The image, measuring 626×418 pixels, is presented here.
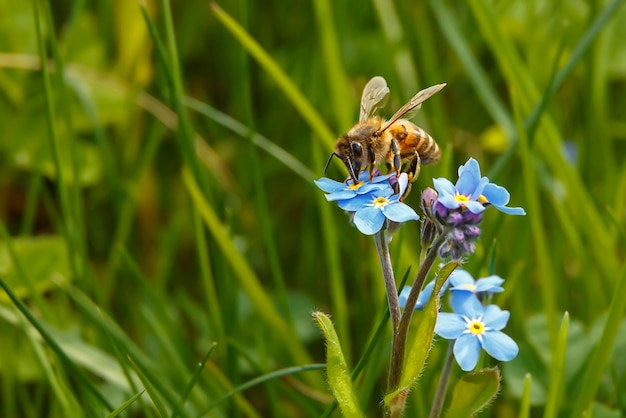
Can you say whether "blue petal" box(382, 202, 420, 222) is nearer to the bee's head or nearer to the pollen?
the pollen

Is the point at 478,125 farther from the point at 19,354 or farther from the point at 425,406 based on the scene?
the point at 19,354

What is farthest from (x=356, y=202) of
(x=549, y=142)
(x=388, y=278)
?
(x=549, y=142)

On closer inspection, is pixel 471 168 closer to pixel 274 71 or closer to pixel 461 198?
pixel 461 198

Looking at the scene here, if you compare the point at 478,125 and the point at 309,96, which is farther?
the point at 478,125

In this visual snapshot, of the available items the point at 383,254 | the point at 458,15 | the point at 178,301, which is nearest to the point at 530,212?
the point at 383,254

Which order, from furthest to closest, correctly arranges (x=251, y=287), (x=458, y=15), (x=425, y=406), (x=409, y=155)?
(x=458, y=15) < (x=251, y=287) < (x=425, y=406) < (x=409, y=155)

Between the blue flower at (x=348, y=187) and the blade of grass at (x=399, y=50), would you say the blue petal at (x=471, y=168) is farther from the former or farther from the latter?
the blade of grass at (x=399, y=50)

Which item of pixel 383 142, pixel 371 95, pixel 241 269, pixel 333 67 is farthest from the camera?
pixel 333 67
